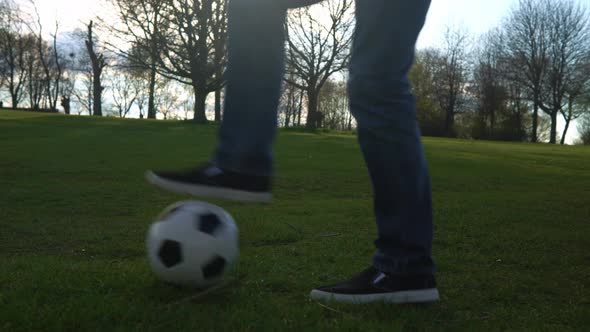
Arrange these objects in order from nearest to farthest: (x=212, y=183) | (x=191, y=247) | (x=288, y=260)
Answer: (x=212, y=183) → (x=191, y=247) → (x=288, y=260)

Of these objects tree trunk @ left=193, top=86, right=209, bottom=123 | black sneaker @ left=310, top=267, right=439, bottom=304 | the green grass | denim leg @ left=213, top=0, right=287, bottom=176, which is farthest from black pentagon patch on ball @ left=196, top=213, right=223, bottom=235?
tree trunk @ left=193, top=86, right=209, bottom=123

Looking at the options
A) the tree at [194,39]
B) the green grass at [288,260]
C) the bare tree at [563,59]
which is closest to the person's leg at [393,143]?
the green grass at [288,260]

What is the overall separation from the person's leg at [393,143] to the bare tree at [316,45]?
30451mm

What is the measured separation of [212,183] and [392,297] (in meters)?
0.84

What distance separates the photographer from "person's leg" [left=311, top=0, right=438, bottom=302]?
6.22 ft

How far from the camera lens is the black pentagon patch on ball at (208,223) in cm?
216

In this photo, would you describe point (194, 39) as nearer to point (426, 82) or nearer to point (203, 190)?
point (203, 190)

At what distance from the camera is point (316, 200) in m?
6.21

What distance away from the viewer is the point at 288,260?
9.29ft

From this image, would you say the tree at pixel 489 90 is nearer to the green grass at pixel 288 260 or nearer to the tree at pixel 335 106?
the tree at pixel 335 106

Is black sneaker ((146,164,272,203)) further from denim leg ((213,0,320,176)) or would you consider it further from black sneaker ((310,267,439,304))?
black sneaker ((310,267,439,304))

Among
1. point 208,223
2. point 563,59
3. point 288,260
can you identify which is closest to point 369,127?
point 208,223

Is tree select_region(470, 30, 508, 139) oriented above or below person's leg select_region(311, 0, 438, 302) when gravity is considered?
above

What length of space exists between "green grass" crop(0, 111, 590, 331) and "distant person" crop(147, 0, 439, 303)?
9.2 inches
